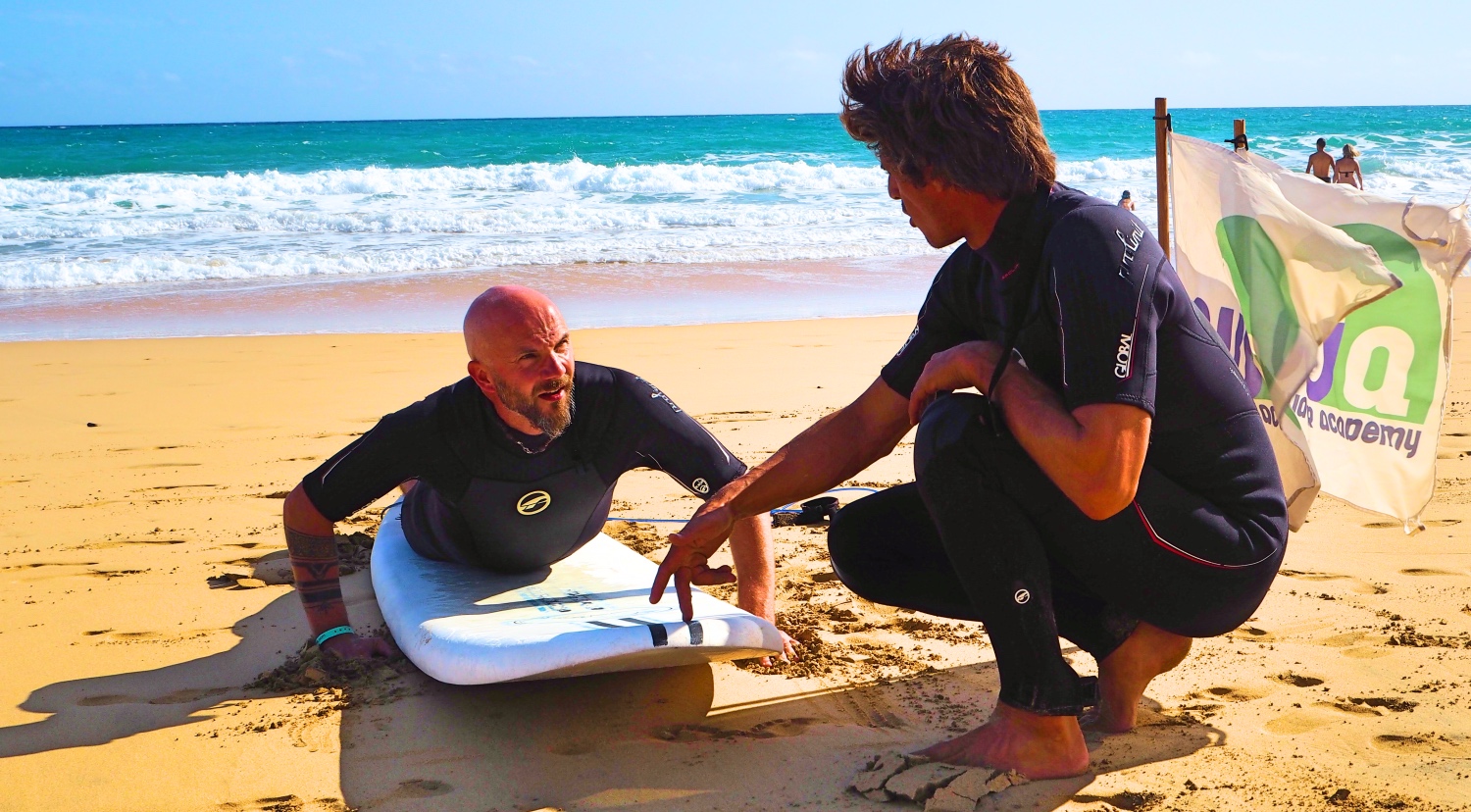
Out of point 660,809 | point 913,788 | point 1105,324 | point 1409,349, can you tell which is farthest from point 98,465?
point 1409,349

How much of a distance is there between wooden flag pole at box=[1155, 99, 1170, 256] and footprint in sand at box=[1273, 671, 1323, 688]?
6.14ft

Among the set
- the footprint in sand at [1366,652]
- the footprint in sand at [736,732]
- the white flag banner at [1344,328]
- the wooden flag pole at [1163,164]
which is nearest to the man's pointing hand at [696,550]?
the footprint in sand at [736,732]

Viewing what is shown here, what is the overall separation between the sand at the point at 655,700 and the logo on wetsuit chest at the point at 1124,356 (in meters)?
0.87

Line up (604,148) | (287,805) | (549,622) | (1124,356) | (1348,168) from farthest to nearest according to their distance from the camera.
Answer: (604,148) < (1348,168) < (549,622) < (287,805) < (1124,356)

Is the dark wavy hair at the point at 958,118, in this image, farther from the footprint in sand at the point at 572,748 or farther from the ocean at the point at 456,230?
the ocean at the point at 456,230

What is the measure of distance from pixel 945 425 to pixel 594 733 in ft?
3.65

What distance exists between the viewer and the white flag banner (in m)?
3.37

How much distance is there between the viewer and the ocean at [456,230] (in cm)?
1103

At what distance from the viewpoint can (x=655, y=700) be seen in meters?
2.88

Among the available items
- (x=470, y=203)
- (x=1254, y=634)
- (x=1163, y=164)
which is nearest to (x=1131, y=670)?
(x=1254, y=634)

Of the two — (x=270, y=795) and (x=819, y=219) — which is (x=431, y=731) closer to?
(x=270, y=795)

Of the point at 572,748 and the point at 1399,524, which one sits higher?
the point at 1399,524

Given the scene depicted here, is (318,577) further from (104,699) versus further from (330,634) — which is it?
(104,699)

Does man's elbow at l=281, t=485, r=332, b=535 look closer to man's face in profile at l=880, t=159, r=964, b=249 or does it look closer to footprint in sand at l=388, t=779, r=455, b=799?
footprint in sand at l=388, t=779, r=455, b=799
